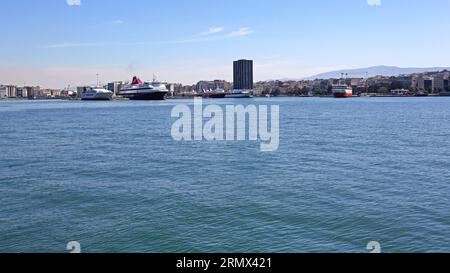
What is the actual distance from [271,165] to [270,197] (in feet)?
9.91

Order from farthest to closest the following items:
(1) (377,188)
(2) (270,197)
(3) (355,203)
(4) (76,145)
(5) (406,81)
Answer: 1. (5) (406,81)
2. (4) (76,145)
3. (1) (377,188)
4. (2) (270,197)
5. (3) (355,203)

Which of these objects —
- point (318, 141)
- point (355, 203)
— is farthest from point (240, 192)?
point (318, 141)

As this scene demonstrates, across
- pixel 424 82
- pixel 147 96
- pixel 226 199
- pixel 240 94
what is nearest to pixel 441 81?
pixel 424 82

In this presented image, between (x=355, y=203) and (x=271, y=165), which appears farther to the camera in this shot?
(x=271, y=165)

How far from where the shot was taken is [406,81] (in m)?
82.6

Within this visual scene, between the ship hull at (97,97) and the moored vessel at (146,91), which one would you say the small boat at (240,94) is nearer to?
the moored vessel at (146,91)

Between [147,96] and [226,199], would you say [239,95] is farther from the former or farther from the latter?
[226,199]

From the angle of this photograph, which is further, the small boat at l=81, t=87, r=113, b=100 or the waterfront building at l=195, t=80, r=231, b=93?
the waterfront building at l=195, t=80, r=231, b=93

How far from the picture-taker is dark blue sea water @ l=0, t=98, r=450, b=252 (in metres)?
4.95

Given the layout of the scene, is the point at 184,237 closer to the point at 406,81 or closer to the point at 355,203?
the point at 355,203

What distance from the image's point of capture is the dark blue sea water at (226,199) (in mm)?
4953

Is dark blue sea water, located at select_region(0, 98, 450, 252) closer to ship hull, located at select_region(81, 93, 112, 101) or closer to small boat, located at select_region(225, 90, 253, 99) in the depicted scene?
ship hull, located at select_region(81, 93, 112, 101)

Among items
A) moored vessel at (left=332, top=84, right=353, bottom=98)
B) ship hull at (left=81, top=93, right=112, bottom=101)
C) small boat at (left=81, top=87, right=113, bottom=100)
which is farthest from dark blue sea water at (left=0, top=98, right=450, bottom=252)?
moored vessel at (left=332, top=84, right=353, bottom=98)

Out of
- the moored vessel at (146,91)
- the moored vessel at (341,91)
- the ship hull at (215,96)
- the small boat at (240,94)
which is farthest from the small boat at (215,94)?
the moored vessel at (341,91)
